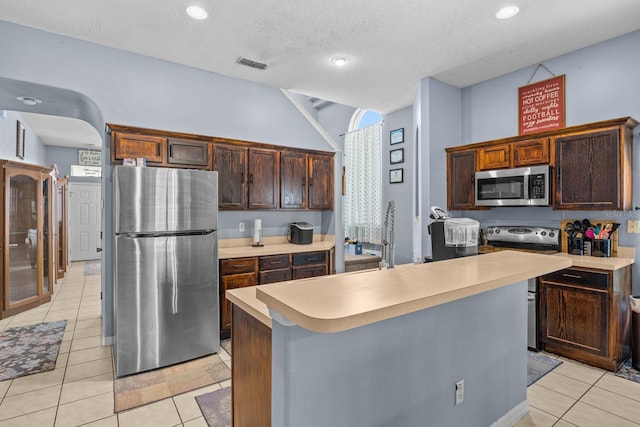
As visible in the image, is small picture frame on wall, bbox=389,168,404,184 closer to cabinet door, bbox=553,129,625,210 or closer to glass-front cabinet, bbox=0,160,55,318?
cabinet door, bbox=553,129,625,210

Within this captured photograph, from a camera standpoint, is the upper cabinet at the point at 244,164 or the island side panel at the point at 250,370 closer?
the island side panel at the point at 250,370

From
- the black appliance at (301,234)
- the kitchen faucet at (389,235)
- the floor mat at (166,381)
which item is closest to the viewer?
the kitchen faucet at (389,235)

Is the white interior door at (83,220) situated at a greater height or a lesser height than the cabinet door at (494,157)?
lesser

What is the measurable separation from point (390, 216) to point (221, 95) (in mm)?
3171

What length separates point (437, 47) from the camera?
3316 mm

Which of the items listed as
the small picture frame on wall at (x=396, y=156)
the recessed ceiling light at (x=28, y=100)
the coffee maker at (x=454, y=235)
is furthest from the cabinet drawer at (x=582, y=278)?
the recessed ceiling light at (x=28, y=100)

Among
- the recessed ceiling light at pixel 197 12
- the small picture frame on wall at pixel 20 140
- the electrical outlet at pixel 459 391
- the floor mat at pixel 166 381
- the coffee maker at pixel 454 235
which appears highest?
the recessed ceiling light at pixel 197 12

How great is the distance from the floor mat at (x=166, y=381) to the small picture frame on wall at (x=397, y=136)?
4037mm

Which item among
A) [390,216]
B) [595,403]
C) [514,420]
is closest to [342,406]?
[390,216]

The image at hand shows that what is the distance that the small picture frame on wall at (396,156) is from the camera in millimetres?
5309

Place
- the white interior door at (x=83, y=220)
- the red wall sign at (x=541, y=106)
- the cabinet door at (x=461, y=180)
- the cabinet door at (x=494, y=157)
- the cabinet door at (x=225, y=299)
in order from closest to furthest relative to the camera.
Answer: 1. the cabinet door at (x=225, y=299)
2. the red wall sign at (x=541, y=106)
3. the cabinet door at (x=494, y=157)
4. the cabinet door at (x=461, y=180)
5. the white interior door at (x=83, y=220)

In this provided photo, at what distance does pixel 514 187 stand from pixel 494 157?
0.42 m

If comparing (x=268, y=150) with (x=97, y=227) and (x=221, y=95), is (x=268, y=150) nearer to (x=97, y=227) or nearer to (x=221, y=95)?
(x=221, y=95)

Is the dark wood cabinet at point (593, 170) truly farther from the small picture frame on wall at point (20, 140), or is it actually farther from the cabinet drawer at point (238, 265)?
the small picture frame on wall at point (20, 140)
